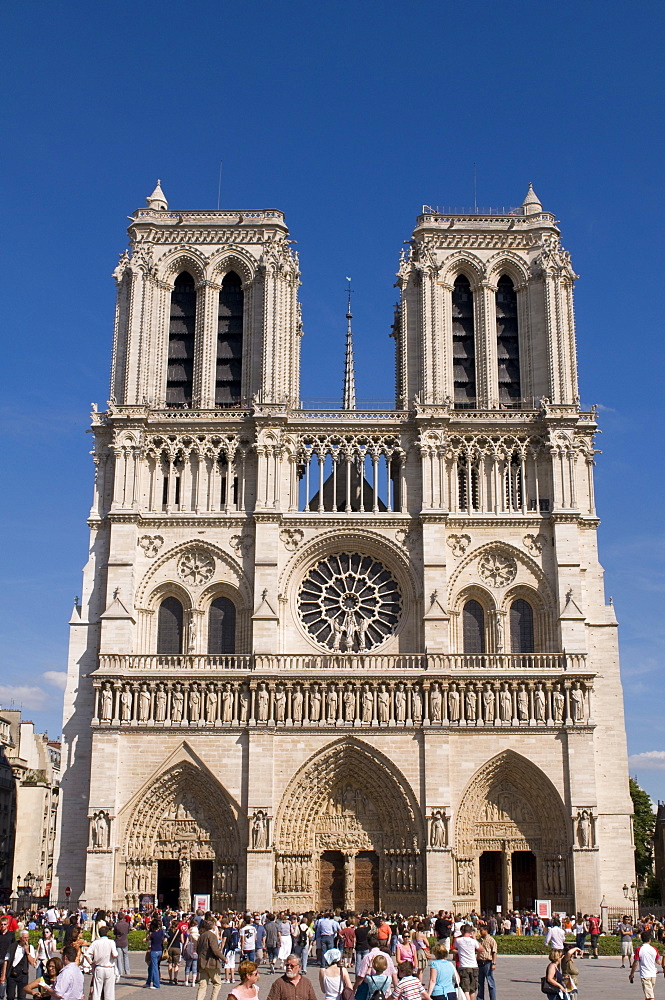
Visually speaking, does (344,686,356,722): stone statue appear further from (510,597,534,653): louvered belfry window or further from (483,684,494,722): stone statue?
(510,597,534,653): louvered belfry window

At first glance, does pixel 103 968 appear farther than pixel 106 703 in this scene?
No

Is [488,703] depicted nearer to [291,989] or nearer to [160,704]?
[160,704]

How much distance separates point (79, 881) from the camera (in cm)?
3547

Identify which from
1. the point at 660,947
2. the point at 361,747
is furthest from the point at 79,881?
the point at 660,947

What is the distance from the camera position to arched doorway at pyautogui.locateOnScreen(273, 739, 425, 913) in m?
34.6

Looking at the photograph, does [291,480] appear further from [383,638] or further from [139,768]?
[139,768]

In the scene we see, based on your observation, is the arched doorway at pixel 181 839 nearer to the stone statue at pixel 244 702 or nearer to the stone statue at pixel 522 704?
the stone statue at pixel 244 702

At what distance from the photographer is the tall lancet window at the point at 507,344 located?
4112 cm

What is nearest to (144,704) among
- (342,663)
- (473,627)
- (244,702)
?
Answer: (244,702)

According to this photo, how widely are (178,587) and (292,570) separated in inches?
146

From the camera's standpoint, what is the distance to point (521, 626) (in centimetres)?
3831

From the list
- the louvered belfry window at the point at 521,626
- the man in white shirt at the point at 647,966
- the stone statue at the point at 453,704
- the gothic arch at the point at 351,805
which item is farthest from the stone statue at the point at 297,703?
the man in white shirt at the point at 647,966

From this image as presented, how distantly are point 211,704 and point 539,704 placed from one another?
986cm

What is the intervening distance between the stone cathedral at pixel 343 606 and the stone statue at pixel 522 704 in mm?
135
